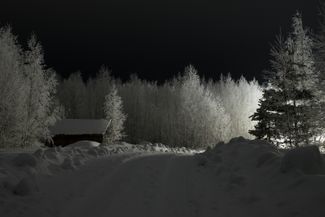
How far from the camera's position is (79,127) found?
47.5 m

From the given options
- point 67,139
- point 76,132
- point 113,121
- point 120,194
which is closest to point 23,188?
point 120,194

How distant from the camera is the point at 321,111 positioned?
733 inches

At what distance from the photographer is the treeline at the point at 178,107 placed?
5081cm

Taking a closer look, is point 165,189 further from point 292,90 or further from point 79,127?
point 79,127

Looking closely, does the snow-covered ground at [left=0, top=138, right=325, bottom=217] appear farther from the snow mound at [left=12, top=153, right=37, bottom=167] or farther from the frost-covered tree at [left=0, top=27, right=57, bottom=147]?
the frost-covered tree at [left=0, top=27, right=57, bottom=147]

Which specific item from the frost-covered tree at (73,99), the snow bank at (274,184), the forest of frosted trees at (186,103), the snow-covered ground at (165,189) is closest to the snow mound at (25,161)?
the snow-covered ground at (165,189)

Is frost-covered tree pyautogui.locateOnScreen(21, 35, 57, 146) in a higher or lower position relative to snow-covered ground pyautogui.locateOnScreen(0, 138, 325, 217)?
higher

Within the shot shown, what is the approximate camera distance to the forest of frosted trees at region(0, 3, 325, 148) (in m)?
24.5

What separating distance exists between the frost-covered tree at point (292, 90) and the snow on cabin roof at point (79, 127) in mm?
26997

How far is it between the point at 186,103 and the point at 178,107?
10.7 metres

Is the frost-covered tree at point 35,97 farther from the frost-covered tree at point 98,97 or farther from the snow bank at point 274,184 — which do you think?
the frost-covered tree at point 98,97

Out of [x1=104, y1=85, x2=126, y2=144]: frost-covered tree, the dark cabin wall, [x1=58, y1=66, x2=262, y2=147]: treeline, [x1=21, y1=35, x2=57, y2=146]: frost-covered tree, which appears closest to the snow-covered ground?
[x1=21, y1=35, x2=57, y2=146]: frost-covered tree

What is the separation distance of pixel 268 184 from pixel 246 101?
184 feet

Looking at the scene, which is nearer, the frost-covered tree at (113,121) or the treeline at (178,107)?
the frost-covered tree at (113,121)
